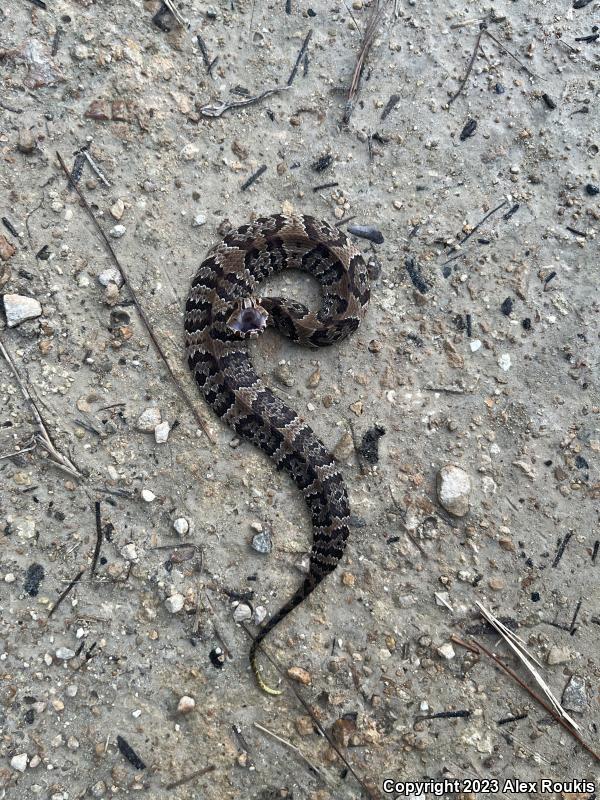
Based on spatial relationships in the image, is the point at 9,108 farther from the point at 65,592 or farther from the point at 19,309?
the point at 65,592

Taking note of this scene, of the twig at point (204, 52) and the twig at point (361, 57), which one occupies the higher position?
the twig at point (361, 57)

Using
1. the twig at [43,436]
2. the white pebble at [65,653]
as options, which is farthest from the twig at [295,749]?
the twig at [43,436]

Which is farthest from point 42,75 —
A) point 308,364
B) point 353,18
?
point 308,364

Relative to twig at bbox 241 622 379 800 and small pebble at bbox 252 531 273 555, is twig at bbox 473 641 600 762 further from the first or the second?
small pebble at bbox 252 531 273 555

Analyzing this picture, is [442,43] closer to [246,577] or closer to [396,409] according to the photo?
[396,409]

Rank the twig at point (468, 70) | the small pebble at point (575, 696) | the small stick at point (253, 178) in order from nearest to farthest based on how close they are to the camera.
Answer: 1. the small pebble at point (575, 696)
2. the small stick at point (253, 178)
3. the twig at point (468, 70)

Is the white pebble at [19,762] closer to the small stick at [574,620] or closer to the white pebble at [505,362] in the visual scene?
the small stick at [574,620]

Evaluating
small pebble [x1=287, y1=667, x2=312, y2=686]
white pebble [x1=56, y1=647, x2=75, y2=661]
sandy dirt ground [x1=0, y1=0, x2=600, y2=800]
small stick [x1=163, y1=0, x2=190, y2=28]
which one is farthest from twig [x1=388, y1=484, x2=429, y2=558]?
small stick [x1=163, y1=0, x2=190, y2=28]
